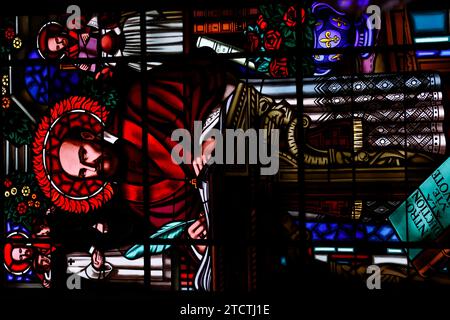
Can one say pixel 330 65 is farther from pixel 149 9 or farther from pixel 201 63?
pixel 149 9

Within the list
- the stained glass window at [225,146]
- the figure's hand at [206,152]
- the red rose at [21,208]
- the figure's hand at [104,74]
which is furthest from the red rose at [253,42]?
the red rose at [21,208]

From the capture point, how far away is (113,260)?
415 centimetres

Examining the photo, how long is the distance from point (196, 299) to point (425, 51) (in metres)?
2.59

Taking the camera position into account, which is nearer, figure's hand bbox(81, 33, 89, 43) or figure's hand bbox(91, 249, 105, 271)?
figure's hand bbox(91, 249, 105, 271)

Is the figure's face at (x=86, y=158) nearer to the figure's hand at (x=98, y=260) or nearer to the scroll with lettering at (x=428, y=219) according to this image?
the figure's hand at (x=98, y=260)

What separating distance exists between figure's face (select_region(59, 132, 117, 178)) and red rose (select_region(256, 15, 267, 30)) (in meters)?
1.58

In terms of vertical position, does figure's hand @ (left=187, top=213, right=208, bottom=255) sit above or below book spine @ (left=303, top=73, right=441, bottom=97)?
below

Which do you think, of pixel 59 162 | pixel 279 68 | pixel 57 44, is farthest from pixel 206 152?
pixel 57 44

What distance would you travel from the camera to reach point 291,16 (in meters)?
4.02

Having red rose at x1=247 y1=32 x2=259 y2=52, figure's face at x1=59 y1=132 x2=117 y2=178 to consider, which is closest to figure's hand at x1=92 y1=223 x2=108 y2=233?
figure's face at x1=59 y1=132 x2=117 y2=178

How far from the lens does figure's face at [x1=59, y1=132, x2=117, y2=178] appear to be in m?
4.20

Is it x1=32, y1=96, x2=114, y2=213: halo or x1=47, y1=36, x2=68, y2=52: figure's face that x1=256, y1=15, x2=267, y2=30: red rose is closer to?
x1=32, y1=96, x2=114, y2=213: halo

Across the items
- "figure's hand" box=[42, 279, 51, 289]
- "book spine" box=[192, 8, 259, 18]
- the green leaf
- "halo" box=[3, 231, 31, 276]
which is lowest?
"figure's hand" box=[42, 279, 51, 289]

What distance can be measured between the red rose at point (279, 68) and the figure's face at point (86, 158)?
1.46 metres
